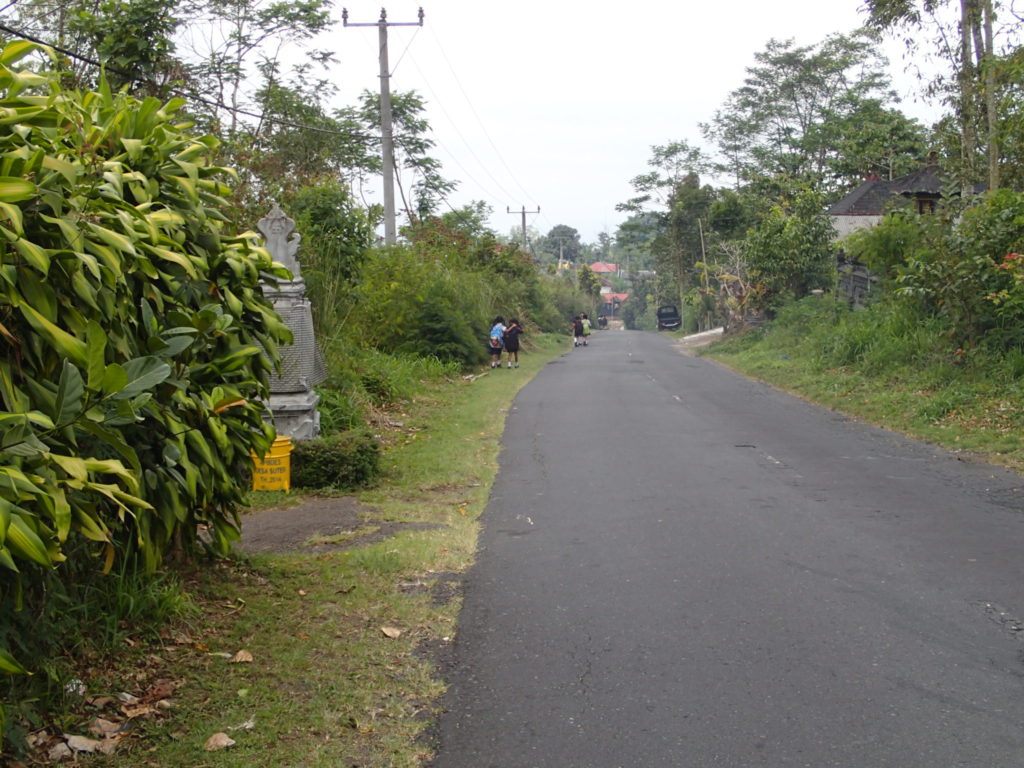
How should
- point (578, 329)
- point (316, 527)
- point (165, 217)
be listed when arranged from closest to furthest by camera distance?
point (165, 217)
point (316, 527)
point (578, 329)

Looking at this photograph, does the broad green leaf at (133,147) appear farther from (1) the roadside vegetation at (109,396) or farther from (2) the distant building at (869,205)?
(2) the distant building at (869,205)

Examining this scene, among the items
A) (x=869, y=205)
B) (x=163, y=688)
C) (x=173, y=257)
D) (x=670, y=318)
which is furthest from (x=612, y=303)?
(x=163, y=688)

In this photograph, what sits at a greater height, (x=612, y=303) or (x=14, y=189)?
(x=612, y=303)

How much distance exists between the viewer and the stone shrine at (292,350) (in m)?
10.6

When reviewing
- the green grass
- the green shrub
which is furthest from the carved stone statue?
the green grass

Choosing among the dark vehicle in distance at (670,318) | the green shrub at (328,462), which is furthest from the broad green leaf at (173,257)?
the dark vehicle in distance at (670,318)

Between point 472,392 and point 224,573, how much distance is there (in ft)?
46.5

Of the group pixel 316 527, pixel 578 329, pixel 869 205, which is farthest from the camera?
pixel 578 329

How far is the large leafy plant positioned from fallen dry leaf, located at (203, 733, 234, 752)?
913 millimetres

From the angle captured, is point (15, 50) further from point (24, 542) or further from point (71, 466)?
point (24, 542)

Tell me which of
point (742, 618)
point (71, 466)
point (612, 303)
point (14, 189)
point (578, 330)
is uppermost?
point (612, 303)

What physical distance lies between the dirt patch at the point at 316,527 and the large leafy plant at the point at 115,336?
1.33 metres

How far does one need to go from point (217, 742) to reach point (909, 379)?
16.0 m

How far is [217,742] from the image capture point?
399 cm
